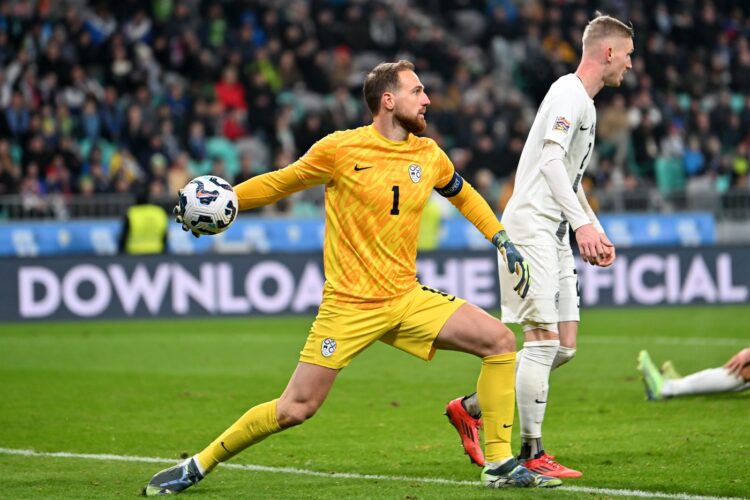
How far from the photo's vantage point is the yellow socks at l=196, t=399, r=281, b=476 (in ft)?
21.2

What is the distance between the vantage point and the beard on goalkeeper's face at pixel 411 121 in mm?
6609

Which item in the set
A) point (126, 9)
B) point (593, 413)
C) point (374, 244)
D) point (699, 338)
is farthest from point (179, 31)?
point (374, 244)

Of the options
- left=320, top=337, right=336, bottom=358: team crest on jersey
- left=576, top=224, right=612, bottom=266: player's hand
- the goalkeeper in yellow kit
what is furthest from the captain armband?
left=320, top=337, right=336, bottom=358: team crest on jersey

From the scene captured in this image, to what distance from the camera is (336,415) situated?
387 inches

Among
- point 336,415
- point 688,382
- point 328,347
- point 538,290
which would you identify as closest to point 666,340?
point 688,382

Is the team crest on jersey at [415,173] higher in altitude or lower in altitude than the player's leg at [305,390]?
higher

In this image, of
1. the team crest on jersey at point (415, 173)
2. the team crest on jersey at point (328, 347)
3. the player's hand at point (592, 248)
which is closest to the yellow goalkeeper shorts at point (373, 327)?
the team crest on jersey at point (328, 347)

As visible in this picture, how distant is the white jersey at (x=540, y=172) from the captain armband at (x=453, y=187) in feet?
1.88

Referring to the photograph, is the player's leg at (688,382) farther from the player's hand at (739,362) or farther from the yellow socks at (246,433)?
the yellow socks at (246,433)

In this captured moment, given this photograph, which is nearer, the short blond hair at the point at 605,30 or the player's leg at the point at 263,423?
the player's leg at the point at 263,423

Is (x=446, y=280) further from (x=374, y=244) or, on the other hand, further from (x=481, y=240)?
(x=374, y=244)

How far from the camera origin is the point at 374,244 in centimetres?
662

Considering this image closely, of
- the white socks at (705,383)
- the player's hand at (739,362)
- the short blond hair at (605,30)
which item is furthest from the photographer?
the white socks at (705,383)

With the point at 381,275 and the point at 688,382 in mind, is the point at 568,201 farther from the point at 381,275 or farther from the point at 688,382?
the point at 688,382
